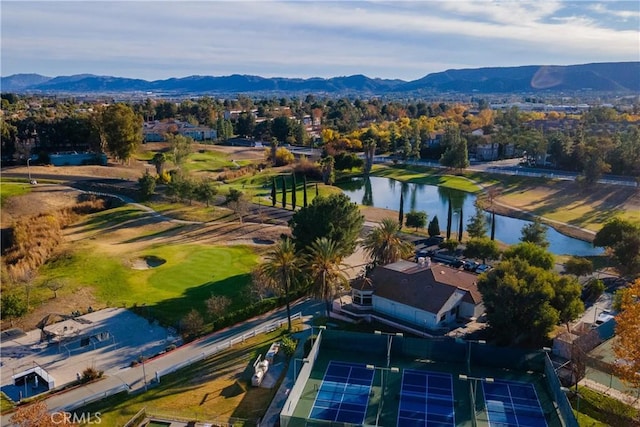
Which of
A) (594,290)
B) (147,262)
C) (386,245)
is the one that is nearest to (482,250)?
(594,290)

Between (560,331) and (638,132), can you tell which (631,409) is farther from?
(638,132)

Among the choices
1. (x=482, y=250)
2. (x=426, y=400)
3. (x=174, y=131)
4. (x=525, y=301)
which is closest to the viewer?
(x=426, y=400)

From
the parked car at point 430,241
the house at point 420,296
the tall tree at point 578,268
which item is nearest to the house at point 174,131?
the parked car at point 430,241

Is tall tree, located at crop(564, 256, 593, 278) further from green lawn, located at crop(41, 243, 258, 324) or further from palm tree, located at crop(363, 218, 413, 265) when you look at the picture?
green lawn, located at crop(41, 243, 258, 324)

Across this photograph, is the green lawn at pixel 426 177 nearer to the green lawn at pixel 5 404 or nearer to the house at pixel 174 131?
the house at pixel 174 131

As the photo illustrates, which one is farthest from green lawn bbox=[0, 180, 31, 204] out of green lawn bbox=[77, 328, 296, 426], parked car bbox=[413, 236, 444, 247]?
parked car bbox=[413, 236, 444, 247]

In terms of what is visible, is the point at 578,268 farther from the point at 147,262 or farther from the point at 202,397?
the point at 147,262
